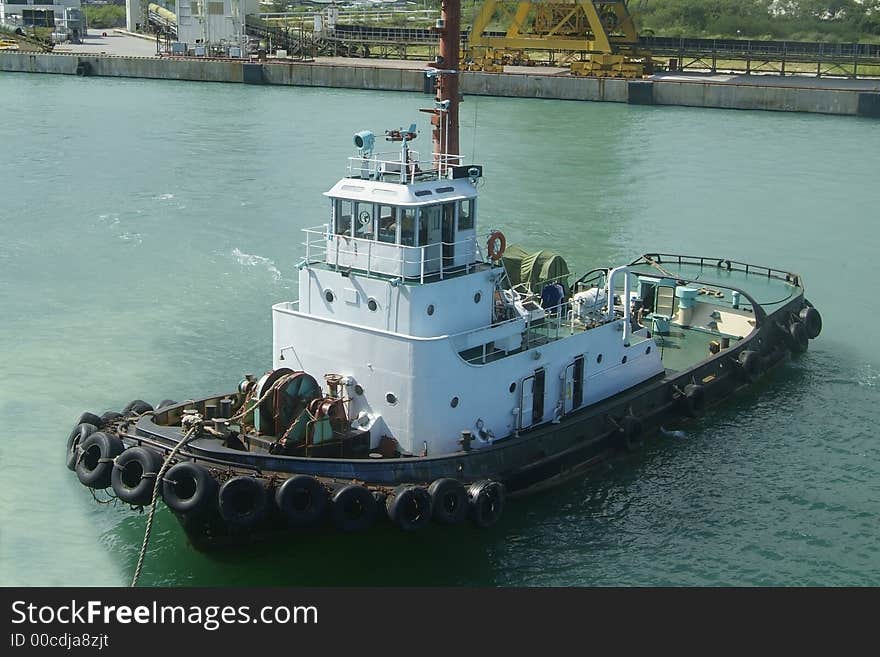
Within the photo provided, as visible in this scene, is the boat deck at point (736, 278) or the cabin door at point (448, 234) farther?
the boat deck at point (736, 278)

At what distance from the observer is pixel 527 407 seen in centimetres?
1511

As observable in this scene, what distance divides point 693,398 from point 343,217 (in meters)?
6.40

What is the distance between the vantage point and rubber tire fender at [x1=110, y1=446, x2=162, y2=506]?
1281 cm

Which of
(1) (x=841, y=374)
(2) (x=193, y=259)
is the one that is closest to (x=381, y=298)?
(1) (x=841, y=374)

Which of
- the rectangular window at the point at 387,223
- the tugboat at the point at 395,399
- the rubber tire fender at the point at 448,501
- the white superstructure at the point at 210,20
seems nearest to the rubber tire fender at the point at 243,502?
the tugboat at the point at 395,399

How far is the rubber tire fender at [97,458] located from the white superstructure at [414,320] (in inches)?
93.5

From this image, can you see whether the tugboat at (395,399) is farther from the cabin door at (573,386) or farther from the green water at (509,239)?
the green water at (509,239)

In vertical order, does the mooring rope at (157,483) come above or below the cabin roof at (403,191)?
below

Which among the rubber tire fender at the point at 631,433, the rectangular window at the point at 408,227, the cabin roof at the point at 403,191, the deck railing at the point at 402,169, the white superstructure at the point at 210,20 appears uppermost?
the white superstructure at the point at 210,20

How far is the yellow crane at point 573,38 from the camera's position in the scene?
5866cm

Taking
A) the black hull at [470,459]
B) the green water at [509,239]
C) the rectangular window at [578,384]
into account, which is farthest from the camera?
the rectangular window at [578,384]

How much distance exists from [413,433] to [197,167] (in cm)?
2406

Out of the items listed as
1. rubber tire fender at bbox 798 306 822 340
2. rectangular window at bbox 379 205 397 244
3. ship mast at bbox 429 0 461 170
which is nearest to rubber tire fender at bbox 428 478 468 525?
rectangular window at bbox 379 205 397 244

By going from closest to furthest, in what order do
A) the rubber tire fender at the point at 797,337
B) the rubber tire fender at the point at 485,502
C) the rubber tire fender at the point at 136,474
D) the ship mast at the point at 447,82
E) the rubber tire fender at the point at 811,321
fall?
the rubber tire fender at the point at 136,474 < the rubber tire fender at the point at 485,502 < the ship mast at the point at 447,82 < the rubber tire fender at the point at 797,337 < the rubber tire fender at the point at 811,321
